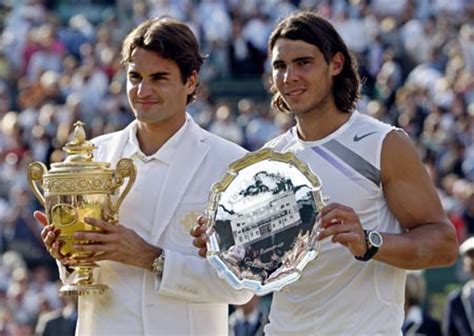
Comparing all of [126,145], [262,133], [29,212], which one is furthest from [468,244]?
[262,133]

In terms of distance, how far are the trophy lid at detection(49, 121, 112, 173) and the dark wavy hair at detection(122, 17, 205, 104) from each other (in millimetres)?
347

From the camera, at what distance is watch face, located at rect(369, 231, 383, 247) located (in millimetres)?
5816

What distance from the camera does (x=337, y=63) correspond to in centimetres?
633

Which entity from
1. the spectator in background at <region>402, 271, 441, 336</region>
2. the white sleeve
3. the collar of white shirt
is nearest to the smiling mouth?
the collar of white shirt

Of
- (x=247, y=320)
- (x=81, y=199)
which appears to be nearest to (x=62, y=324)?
(x=247, y=320)

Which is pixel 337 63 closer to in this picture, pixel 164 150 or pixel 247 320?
pixel 164 150

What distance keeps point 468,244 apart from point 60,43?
13.0 meters

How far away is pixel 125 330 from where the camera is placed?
6453mm

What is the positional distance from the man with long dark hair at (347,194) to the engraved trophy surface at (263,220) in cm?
11

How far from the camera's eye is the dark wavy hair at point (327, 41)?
20.5 feet

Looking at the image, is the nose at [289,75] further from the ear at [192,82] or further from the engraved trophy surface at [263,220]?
the ear at [192,82]

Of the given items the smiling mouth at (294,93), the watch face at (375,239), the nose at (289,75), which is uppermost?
the nose at (289,75)

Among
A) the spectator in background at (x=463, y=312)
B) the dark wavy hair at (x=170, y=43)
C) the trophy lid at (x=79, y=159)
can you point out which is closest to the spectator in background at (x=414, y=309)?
the spectator in background at (x=463, y=312)

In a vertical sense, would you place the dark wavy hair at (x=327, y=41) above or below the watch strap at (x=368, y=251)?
above
